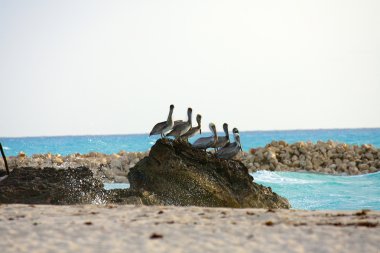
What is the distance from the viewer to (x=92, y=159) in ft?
139

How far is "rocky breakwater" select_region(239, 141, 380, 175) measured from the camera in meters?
38.2

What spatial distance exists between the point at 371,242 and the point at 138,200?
6.31 m

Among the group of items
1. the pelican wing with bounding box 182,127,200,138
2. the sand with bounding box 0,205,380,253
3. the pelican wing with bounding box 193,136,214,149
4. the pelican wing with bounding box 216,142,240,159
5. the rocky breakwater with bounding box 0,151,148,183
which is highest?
the pelican wing with bounding box 182,127,200,138

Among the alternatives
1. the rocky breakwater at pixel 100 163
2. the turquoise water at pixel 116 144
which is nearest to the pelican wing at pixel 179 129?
the rocky breakwater at pixel 100 163

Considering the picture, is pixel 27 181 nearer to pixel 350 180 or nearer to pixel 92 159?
pixel 350 180

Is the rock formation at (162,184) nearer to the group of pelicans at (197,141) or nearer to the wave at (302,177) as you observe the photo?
the group of pelicans at (197,141)

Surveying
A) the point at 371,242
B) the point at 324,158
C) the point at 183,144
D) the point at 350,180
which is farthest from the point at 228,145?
the point at 324,158

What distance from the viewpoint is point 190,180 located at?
1647 cm

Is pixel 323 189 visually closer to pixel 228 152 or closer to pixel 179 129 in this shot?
pixel 228 152

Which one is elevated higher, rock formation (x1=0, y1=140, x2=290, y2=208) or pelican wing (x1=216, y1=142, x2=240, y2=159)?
pelican wing (x1=216, y1=142, x2=240, y2=159)

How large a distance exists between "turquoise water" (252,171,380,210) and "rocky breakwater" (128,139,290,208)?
30.4 ft

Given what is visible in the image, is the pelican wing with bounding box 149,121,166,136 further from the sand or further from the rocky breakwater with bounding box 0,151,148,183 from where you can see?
the rocky breakwater with bounding box 0,151,148,183

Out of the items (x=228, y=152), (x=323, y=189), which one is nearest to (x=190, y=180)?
(x=228, y=152)

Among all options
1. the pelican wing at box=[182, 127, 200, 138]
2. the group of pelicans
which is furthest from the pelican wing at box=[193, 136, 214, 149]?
the pelican wing at box=[182, 127, 200, 138]
